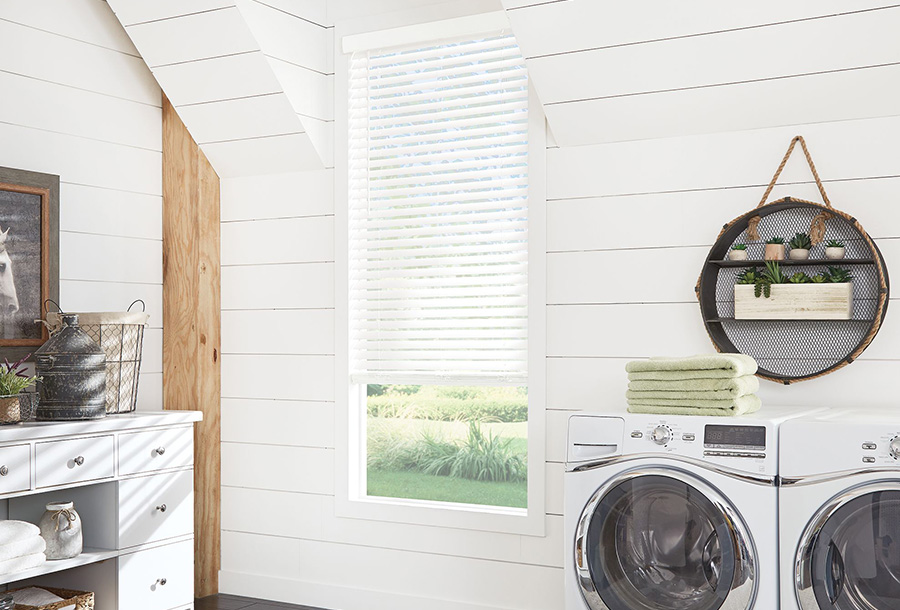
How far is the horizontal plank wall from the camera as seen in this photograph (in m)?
3.50

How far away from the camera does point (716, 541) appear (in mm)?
2189

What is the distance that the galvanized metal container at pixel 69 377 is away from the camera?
2.76 meters

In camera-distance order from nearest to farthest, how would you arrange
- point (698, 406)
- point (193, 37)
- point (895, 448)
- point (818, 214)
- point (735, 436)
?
point (895, 448)
point (735, 436)
point (698, 406)
point (818, 214)
point (193, 37)

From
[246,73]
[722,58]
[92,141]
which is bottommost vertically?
[92,141]

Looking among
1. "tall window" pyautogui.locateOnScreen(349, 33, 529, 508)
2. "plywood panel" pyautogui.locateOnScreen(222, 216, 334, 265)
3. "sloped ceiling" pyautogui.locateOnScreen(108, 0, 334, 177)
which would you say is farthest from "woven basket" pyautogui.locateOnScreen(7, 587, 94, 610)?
"sloped ceiling" pyautogui.locateOnScreen(108, 0, 334, 177)

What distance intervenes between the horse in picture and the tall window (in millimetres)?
1110

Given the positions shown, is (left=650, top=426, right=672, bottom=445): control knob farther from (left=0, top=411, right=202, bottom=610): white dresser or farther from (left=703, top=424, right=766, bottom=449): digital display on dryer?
(left=0, top=411, right=202, bottom=610): white dresser

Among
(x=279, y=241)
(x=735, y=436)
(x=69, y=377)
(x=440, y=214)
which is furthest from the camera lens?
(x=279, y=241)

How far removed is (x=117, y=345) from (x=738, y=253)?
1971 mm

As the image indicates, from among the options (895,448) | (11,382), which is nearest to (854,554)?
(895,448)

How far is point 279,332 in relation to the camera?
3.46 meters

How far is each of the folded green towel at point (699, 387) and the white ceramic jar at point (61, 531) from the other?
5.46 ft

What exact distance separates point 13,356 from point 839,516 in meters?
2.46

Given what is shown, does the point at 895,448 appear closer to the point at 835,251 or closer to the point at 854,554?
the point at 854,554
